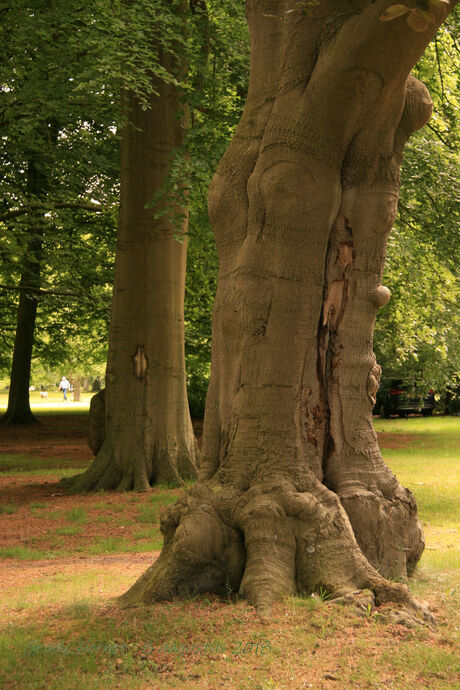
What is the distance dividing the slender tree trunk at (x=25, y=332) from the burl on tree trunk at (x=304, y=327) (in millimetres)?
14790

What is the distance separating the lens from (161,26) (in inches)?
451

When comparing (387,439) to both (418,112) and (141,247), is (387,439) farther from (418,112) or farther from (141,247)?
(418,112)

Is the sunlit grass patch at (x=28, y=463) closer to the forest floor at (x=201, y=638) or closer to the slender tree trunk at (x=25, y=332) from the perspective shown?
the slender tree trunk at (x=25, y=332)

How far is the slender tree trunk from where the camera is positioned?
20.6 m

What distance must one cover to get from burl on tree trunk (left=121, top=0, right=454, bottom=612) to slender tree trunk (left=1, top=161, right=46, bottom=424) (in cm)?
1479

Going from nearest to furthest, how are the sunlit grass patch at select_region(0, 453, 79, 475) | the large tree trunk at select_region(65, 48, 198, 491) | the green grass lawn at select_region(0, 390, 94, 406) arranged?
the large tree trunk at select_region(65, 48, 198, 491) → the sunlit grass patch at select_region(0, 453, 79, 475) → the green grass lawn at select_region(0, 390, 94, 406)

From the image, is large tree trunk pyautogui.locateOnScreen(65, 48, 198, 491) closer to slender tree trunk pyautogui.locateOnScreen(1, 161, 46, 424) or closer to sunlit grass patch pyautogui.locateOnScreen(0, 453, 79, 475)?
sunlit grass patch pyautogui.locateOnScreen(0, 453, 79, 475)

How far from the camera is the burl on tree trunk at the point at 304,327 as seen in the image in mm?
5172

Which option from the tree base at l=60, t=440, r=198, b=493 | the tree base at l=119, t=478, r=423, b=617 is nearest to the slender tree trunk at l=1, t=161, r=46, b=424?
the tree base at l=60, t=440, r=198, b=493

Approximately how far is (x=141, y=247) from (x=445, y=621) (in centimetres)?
922

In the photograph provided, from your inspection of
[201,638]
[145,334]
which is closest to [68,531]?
[145,334]

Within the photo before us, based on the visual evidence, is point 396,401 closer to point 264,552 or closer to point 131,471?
point 131,471

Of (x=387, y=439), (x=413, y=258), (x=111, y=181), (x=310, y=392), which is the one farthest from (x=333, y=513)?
(x=387, y=439)

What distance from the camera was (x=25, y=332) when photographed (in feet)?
81.6
